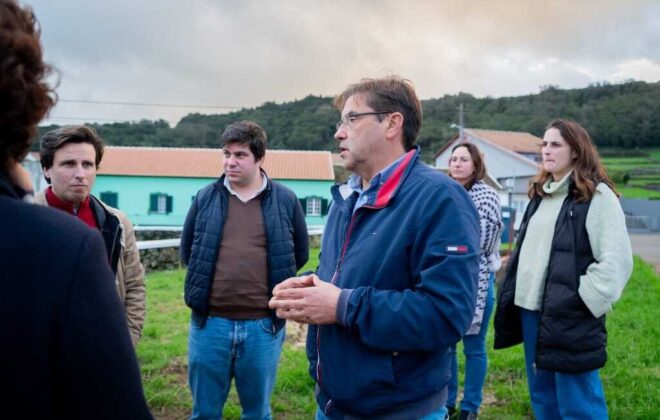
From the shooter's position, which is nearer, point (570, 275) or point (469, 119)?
point (570, 275)

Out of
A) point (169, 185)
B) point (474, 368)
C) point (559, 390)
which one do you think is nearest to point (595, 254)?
point (559, 390)

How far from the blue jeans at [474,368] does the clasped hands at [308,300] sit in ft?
7.57

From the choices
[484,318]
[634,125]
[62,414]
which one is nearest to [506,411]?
[484,318]

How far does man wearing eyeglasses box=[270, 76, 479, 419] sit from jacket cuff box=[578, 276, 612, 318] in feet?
4.29

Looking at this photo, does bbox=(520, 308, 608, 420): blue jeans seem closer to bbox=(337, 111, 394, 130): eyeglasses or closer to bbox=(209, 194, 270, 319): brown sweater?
bbox=(209, 194, 270, 319): brown sweater

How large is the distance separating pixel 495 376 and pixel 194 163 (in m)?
33.8

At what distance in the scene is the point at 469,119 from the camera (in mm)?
75125

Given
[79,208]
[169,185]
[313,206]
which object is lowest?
[313,206]

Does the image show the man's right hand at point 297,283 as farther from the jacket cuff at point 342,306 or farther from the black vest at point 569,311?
the black vest at point 569,311

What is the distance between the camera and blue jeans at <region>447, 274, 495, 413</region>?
4113 millimetres

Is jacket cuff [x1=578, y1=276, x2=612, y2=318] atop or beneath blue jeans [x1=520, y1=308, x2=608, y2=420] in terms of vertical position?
atop

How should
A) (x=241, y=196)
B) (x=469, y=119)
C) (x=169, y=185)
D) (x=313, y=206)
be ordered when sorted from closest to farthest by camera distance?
(x=241, y=196), (x=313, y=206), (x=169, y=185), (x=469, y=119)

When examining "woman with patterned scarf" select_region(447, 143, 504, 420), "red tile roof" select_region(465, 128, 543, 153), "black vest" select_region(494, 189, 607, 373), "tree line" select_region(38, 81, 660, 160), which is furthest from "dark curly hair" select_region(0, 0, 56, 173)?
"red tile roof" select_region(465, 128, 543, 153)

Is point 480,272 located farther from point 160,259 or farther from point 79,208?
point 160,259
